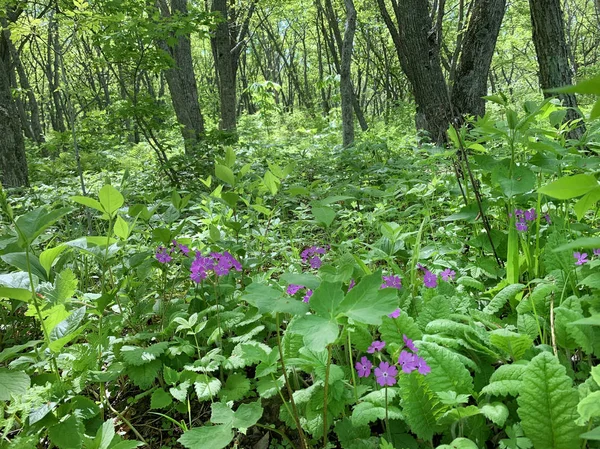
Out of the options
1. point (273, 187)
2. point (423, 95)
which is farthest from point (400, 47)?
point (273, 187)

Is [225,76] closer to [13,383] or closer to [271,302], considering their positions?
[13,383]

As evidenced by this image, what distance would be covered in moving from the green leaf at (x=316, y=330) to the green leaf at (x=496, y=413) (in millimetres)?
443

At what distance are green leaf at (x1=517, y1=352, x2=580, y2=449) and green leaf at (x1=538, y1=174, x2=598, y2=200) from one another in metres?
0.44

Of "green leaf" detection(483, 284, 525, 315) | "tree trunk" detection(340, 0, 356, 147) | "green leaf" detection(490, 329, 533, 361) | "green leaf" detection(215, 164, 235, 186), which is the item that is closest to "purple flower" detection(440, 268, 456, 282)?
"green leaf" detection(483, 284, 525, 315)

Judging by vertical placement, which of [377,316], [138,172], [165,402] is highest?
[138,172]

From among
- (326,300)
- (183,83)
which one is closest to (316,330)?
(326,300)

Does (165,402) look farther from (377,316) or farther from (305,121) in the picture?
(305,121)

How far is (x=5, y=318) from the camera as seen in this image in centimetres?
197

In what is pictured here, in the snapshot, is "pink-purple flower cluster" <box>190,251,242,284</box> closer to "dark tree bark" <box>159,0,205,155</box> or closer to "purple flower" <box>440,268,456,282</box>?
"purple flower" <box>440,268,456,282</box>

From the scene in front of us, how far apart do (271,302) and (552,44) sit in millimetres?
5041

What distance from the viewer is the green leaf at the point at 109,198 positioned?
4.76 ft

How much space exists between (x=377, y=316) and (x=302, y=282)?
0.27 metres

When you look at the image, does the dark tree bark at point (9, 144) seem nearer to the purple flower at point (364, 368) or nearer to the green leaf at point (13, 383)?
the green leaf at point (13, 383)

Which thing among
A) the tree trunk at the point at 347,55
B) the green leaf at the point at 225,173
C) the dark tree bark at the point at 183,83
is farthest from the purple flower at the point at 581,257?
the dark tree bark at the point at 183,83
